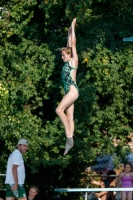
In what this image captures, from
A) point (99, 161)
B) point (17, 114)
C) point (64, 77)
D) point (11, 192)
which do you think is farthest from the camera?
point (99, 161)

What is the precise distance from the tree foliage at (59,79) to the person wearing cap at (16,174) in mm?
2570

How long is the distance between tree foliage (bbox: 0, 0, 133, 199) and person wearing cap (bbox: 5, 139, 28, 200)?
2.57 meters

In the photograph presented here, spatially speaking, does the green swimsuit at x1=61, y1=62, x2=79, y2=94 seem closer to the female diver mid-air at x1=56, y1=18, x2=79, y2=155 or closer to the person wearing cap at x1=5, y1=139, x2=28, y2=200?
the female diver mid-air at x1=56, y1=18, x2=79, y2=155

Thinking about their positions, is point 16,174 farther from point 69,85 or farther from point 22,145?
point 69,85

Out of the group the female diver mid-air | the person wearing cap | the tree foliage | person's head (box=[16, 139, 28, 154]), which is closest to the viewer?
the female diver mid-air

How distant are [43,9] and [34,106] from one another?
6.55ft

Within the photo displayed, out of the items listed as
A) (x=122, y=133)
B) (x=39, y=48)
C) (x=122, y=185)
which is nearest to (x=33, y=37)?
(x=39, y=48)

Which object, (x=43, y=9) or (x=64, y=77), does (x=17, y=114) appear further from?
(x=64, y=77)

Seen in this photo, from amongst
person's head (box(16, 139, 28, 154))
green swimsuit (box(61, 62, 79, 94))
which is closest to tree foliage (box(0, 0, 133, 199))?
person's head (box(16, 139, 28, 154))

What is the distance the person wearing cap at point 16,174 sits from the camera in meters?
9.83

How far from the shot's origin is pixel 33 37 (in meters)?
13.6

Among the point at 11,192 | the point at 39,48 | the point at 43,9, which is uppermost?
the point at 43,9

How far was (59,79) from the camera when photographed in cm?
1331

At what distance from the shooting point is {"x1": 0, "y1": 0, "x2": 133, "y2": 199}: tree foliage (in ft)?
42.0
